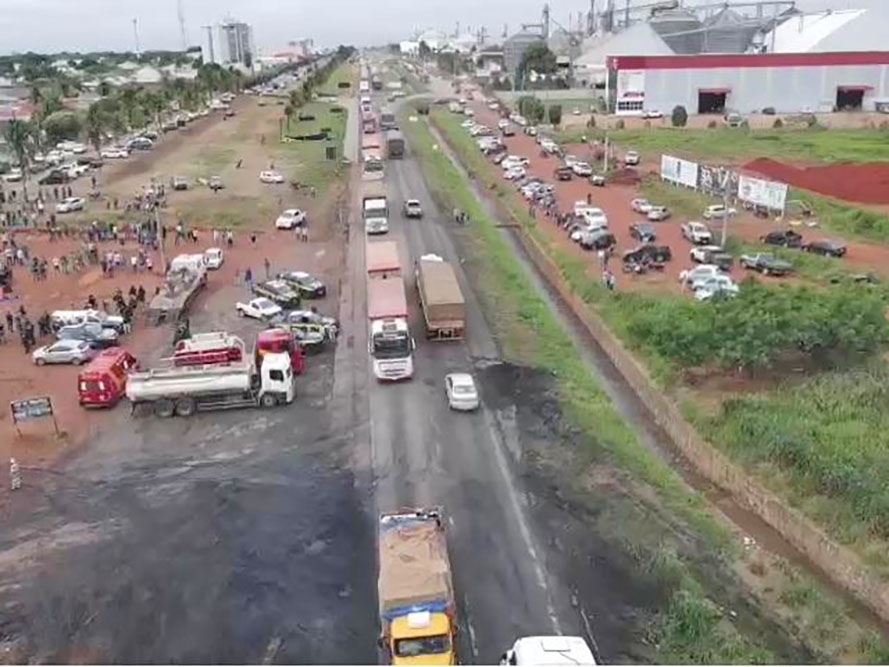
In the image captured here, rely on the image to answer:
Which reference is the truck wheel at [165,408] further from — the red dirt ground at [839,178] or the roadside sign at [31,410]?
the red dirt ground at [839,178]

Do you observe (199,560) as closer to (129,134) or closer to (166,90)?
(129,134)

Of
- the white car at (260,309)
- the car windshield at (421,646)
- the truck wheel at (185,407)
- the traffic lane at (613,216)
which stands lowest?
the truck wheel at (185,407)

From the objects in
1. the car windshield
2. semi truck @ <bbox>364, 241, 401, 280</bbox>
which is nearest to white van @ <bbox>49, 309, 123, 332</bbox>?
semi truck @ <bbox>364, 241, 401, 280</bbox>

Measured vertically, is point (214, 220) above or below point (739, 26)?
below

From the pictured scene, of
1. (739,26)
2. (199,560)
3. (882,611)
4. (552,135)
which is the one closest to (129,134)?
(552,135)

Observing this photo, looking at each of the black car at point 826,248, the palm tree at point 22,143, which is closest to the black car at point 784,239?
the black car at point 826,248

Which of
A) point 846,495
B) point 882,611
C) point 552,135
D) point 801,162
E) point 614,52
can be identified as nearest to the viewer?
point 882,611
